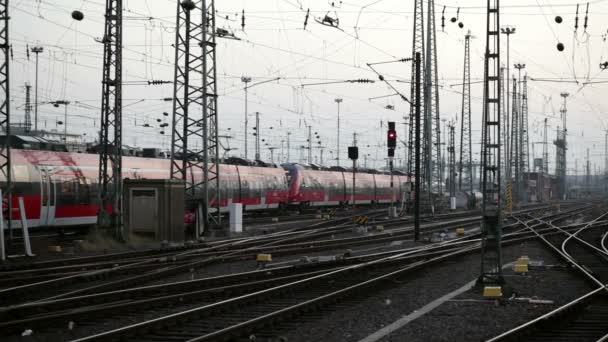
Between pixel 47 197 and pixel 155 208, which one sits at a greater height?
pixel 47 197

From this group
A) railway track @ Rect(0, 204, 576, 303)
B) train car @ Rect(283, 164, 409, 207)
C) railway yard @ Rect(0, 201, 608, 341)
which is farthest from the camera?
train car @ Rect(283, 164, 409, 207)

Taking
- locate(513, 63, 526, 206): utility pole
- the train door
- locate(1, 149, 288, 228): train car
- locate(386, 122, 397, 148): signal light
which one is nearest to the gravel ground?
locate(386, 122, 397, 148): signal light

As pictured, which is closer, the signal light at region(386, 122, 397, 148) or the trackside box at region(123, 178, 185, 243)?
the trackside box at region(123, 178, 185, 243)

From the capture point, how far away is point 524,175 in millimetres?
94125

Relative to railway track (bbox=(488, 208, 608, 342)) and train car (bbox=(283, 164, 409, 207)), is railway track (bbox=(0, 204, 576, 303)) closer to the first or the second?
railway track (bbox=(488, 208, 608, 342))

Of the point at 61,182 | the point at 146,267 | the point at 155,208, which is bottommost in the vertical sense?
the point at 146,267

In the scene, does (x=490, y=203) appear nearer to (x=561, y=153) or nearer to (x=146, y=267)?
(x=146, y=267)

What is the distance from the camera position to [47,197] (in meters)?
26.2

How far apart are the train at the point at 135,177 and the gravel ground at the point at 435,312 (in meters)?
14.5

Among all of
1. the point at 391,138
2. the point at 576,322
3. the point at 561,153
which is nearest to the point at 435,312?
the point at 576,322

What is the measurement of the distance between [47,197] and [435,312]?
18.0 metres

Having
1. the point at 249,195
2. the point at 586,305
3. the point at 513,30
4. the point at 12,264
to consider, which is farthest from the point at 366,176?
the point at 586,305

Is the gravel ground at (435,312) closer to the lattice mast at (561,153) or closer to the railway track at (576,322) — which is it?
the railway track at (576,322)

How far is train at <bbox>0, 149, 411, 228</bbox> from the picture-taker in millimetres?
25703
